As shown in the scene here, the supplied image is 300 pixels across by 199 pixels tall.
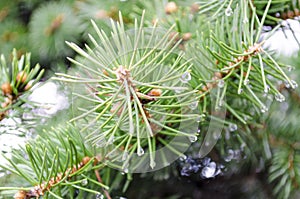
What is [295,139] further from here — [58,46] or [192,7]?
[58,46]

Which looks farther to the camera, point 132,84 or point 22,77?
point 22,77

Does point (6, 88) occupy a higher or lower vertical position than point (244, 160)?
higher

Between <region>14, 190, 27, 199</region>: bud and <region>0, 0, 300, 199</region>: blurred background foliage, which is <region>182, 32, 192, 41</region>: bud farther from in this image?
<region>14, 190, 27, 199</region>: bud

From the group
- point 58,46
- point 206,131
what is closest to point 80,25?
point 58,46

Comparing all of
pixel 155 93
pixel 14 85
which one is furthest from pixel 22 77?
pixel 155 93

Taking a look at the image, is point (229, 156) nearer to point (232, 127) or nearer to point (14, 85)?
point (232, 127)

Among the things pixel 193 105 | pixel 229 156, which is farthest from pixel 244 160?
pixel 193 105
